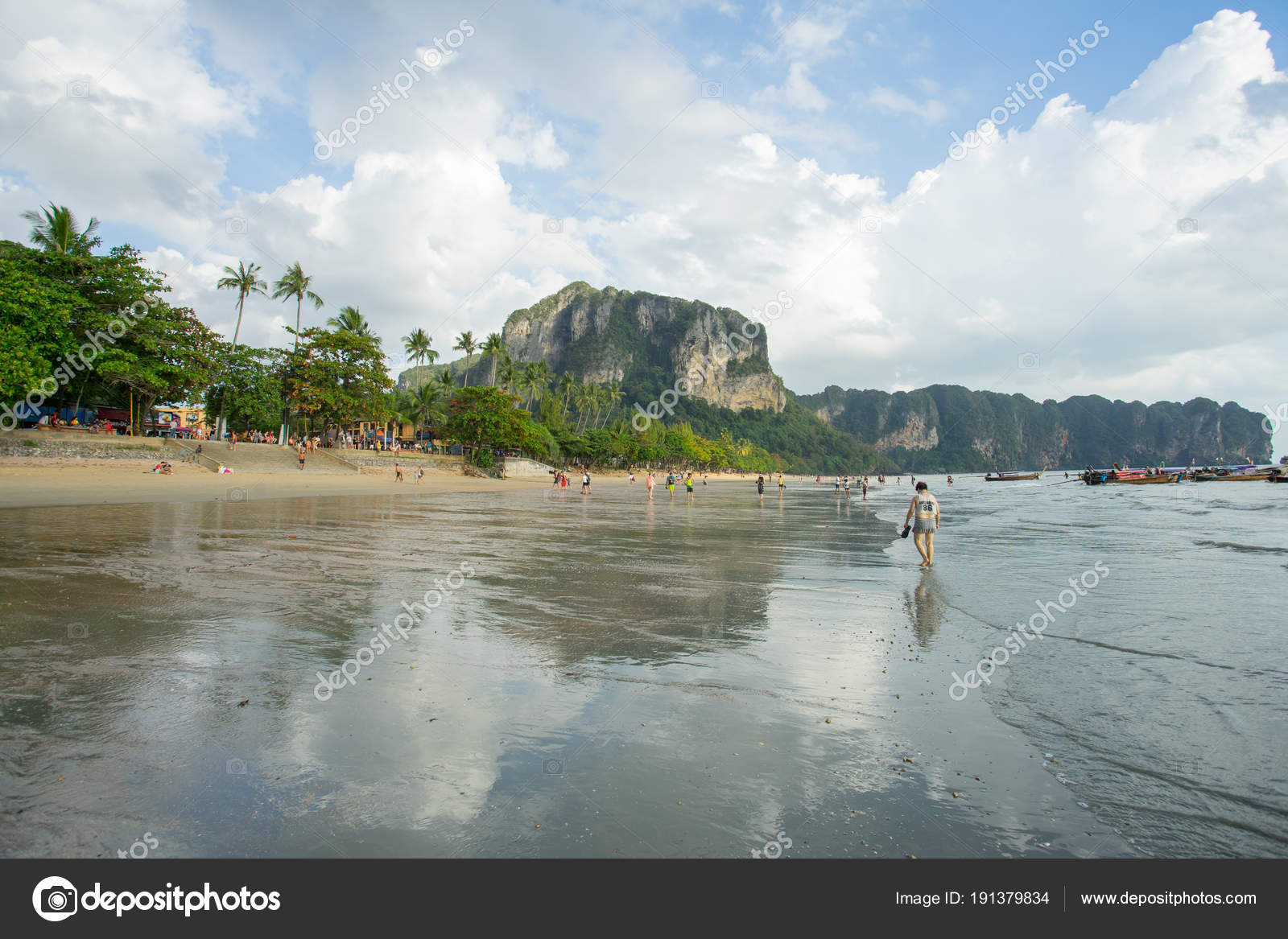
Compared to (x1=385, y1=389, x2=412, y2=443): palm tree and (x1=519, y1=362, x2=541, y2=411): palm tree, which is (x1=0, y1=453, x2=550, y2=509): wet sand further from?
(x1=519, y1=362, x2=541, y2=411): palm tree

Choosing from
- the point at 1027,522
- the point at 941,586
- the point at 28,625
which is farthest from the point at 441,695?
the point at 1027,522

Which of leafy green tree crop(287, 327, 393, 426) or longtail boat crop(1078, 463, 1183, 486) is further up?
leafy green tree crop(287, 327, 393, 426)

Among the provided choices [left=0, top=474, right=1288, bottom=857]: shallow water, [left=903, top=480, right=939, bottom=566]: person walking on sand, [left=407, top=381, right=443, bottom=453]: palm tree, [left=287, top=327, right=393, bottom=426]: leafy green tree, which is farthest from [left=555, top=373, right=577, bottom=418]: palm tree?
[left=0, top=474, right=1288, bottom=857]: shallow water

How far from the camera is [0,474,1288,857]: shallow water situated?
3.16 meters

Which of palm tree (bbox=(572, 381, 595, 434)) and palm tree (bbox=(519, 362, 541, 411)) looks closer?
palm tree (bbox=(519, 362, 541, 411))

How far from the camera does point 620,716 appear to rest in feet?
15.3

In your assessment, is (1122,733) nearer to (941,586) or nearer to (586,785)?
(586,785)

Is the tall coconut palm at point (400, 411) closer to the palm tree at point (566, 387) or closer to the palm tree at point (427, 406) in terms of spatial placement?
the palm tree at point (427, 406)
